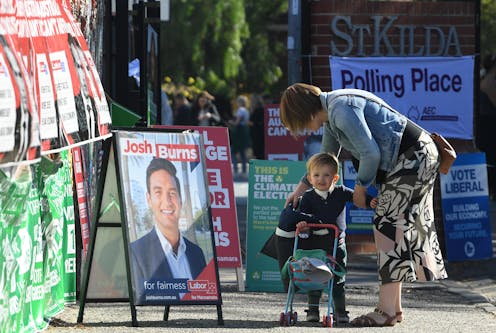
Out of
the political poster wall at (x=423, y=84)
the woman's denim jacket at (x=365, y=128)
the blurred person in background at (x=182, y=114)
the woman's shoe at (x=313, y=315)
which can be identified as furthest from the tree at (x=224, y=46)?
the woman's denim jacket at (x=365, y=128)

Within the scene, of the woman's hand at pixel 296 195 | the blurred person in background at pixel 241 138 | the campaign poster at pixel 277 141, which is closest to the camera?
the woman's hand at pixel 296 195

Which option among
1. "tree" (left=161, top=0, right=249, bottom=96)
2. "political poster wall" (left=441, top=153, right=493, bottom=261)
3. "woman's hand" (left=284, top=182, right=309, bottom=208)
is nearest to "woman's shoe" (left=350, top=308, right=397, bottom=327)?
"woman's hand" (left=284, top=182, right=309, bottom=208)

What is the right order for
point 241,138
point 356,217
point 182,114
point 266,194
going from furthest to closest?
point 241,138, point 182,114, point 356,217, point 266,194

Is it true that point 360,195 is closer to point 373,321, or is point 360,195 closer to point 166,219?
point 373,321

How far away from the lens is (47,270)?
25.6 ft

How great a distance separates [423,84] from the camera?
505 inches

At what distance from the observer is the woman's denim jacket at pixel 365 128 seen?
25.8 ft

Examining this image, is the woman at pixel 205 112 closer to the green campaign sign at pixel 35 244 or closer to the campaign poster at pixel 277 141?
the campaign poster at pixel 277 141

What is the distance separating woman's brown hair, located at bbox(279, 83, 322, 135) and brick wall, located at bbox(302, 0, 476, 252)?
4830mm

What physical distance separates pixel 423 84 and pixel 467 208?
4.17 ft

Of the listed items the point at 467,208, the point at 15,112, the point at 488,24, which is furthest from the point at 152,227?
the point at 488,24

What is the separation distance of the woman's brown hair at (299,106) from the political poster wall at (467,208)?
5049 mm

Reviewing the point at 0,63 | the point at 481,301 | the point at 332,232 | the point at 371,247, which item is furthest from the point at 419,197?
the point at 371,247

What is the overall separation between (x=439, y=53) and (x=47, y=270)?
6.24 metres
